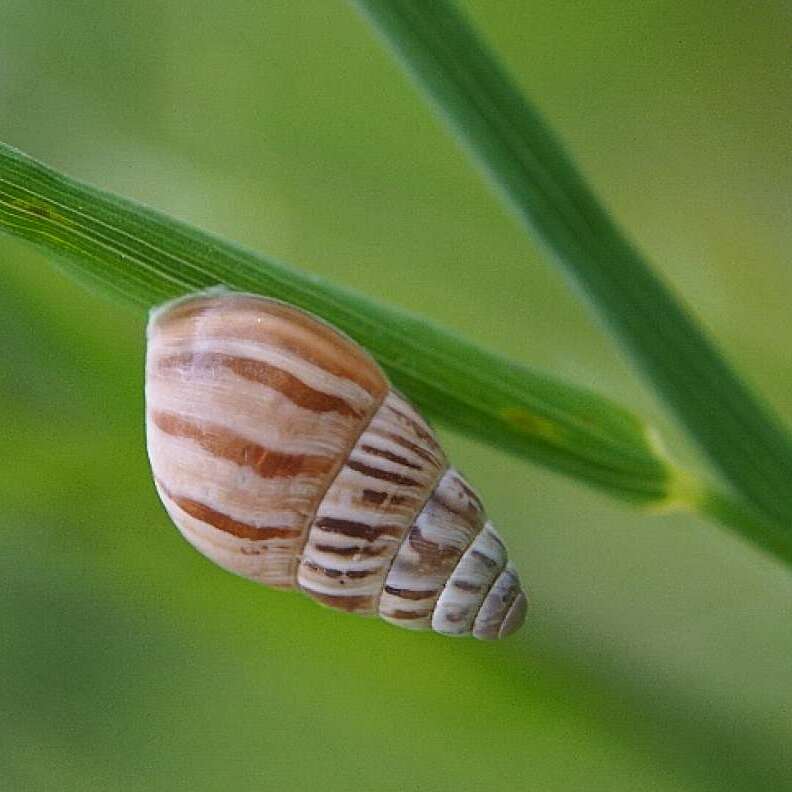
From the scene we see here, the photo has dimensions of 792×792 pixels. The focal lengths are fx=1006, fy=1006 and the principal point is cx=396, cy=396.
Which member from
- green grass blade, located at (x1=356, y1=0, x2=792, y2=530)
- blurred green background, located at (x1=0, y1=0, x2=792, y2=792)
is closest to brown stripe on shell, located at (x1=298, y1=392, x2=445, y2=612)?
green grass blade, located at (x1=356, y1=0, x2=792, y2=530)

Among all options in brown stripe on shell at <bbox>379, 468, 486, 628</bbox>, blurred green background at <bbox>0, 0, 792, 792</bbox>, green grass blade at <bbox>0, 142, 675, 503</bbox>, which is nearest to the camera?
green grass blade at <bbox>0, 142, 675, 503</bbox>

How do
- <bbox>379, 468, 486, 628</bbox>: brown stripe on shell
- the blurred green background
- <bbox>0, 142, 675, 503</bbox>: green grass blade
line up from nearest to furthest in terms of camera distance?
<bbox>0, 142, 675, 503</bbox>: green grass blade → <bbox>379, 468, 486, 628</bbox>: brown stripe on shell → the blurred green background

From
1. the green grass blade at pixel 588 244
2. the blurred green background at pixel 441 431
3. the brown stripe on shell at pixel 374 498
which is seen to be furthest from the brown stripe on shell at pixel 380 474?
the blurred green background at pixel 441 431

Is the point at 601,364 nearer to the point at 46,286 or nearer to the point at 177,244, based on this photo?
the point at 46,286

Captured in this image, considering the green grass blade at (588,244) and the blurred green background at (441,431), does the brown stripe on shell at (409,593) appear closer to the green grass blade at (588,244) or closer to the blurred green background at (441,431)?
the green grass blade at (588,244)

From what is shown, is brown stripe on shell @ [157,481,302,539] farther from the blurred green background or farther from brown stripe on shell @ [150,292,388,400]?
the blurred green background

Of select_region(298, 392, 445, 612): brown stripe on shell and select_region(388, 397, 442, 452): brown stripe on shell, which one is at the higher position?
select_region(388, 397, 442, 452): brown stripe on shell

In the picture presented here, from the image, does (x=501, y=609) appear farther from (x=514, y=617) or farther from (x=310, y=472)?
(x=310, y=472)
